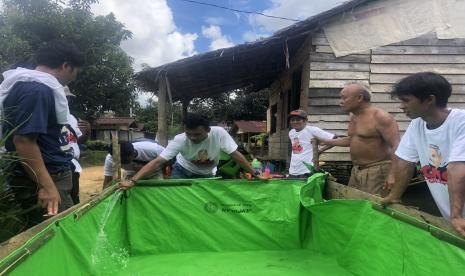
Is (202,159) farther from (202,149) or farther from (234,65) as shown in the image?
(234,65)

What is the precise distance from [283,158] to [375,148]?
20.4ft

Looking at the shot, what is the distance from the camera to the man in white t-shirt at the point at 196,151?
3.81 meters

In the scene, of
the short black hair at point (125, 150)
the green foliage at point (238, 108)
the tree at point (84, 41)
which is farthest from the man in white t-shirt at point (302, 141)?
the green foliage at point (238, 108)

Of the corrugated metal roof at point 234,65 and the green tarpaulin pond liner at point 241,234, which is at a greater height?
the corrugated metal roof at point 234,65

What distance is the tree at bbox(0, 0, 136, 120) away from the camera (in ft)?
59.8

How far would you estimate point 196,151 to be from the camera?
4.25m

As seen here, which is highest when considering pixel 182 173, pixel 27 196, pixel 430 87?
pixel 430 87

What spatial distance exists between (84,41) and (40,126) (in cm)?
2057

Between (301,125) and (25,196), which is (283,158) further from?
(25,196)

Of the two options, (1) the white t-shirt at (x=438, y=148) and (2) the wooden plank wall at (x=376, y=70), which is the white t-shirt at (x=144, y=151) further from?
(2) the wooden plank wall at (x=376, y=70)

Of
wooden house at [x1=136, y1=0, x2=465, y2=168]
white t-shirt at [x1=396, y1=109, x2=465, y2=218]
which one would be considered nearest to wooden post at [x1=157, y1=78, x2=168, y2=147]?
wooden house at [x1=136, y1=0, x2=465, y2=168]

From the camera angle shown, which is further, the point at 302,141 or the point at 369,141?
the point at 302,141

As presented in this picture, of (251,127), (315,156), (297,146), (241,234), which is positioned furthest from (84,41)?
(241,234)

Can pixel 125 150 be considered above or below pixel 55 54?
below
